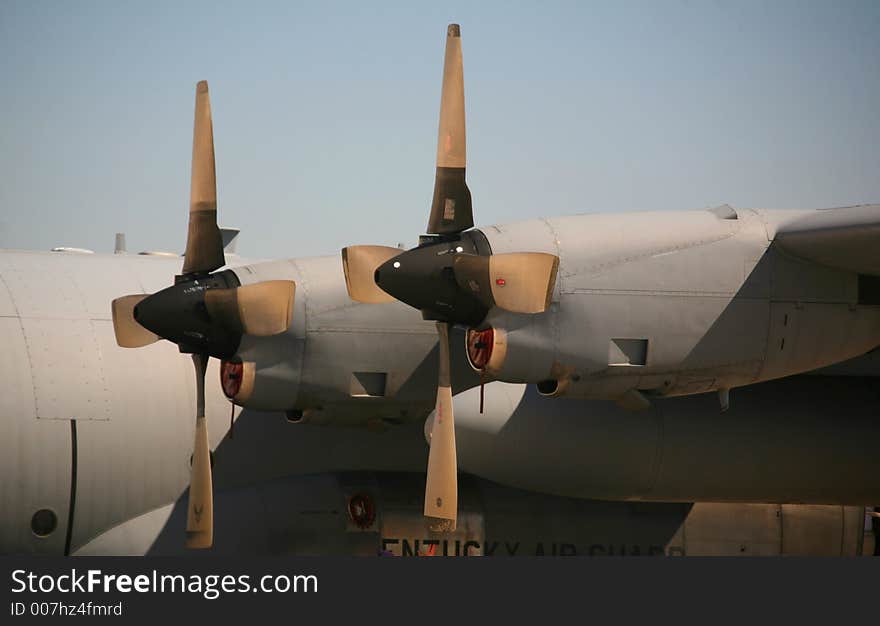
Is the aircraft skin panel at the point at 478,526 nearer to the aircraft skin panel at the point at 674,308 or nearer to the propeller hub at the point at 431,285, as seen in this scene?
the aircraft skin panel at the point at 674,308

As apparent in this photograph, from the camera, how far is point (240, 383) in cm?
1398

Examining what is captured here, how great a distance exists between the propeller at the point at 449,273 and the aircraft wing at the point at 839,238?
241 centimetres

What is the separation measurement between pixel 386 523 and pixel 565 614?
4163 mm

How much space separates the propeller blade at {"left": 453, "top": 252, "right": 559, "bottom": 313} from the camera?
1213cm

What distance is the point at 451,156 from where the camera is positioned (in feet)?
42.9

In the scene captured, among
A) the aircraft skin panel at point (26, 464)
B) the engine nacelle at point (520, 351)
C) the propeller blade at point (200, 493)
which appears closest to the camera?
the engine nacelle at point (520, 351)

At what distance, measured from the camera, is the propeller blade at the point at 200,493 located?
13984 mm

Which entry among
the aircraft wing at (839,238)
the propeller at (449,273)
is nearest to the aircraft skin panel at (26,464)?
the propeller at (449,273)

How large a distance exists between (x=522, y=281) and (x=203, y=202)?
13.3 ft

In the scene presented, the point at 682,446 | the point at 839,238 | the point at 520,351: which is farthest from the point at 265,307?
the point at 839,238

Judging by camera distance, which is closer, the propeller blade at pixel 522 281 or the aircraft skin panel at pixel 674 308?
the propeller blade at pixel 522 281

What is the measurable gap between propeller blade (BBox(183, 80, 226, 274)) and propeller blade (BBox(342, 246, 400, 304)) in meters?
1.75

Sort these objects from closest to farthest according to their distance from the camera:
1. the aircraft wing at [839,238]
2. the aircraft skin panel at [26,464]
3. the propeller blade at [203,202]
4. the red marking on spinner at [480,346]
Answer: the red marking on spinner at [480,346] → the aircraft wing at [839,238] → the aircraft skin panel at [26,464] → the propeller blade at [203,202]

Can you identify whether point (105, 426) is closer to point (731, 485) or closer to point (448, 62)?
point (448, 62)
